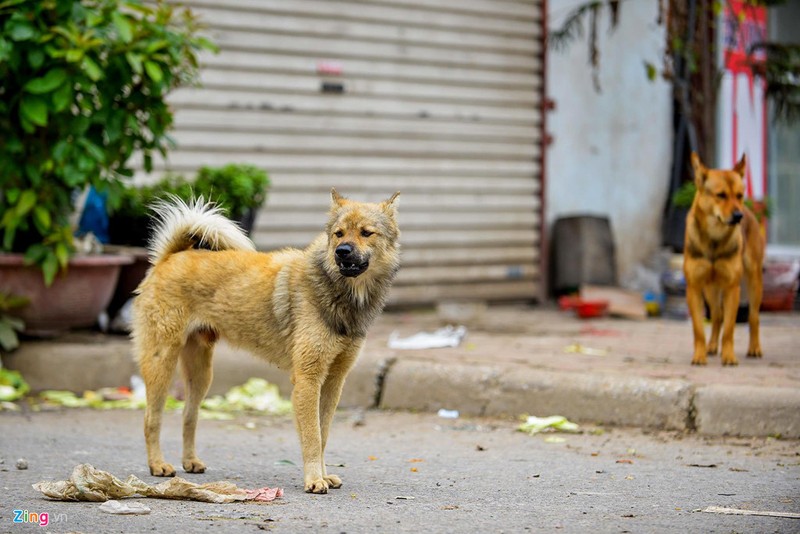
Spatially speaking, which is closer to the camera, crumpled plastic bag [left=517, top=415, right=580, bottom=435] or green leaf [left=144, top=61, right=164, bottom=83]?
crumpled plastic bag [left=517, top=415, right=580, bottom=435]

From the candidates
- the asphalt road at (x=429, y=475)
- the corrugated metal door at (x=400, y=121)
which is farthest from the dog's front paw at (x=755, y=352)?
the corrugated metal door at (x=400, y=121)

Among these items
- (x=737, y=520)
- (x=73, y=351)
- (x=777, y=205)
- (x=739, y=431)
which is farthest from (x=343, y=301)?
(x=777, y=205)

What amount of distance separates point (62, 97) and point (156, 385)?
3.16 m

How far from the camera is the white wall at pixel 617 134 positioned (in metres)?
12.3

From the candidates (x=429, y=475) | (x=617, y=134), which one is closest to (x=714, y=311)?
(x=429, y=475)

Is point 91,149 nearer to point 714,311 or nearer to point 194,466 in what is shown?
point 194,466

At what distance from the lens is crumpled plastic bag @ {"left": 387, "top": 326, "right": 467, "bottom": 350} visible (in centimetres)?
812

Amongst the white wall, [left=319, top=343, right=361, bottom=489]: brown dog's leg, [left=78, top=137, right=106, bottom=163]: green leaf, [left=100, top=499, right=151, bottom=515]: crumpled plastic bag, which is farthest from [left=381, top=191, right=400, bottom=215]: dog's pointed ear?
the white wall

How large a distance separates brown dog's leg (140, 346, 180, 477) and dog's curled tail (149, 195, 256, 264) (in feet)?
1.84

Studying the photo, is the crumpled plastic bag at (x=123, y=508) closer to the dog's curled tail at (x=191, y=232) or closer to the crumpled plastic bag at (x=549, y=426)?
the dog's curled tail at (x=191, y=232)

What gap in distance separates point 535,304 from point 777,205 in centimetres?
393

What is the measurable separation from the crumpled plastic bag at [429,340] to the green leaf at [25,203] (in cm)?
299

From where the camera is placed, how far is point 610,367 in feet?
23.3

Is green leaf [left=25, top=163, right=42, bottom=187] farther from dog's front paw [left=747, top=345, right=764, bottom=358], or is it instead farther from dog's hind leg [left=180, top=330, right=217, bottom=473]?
dog's front paw [left=747, top=345, right=764, bottom=358]
